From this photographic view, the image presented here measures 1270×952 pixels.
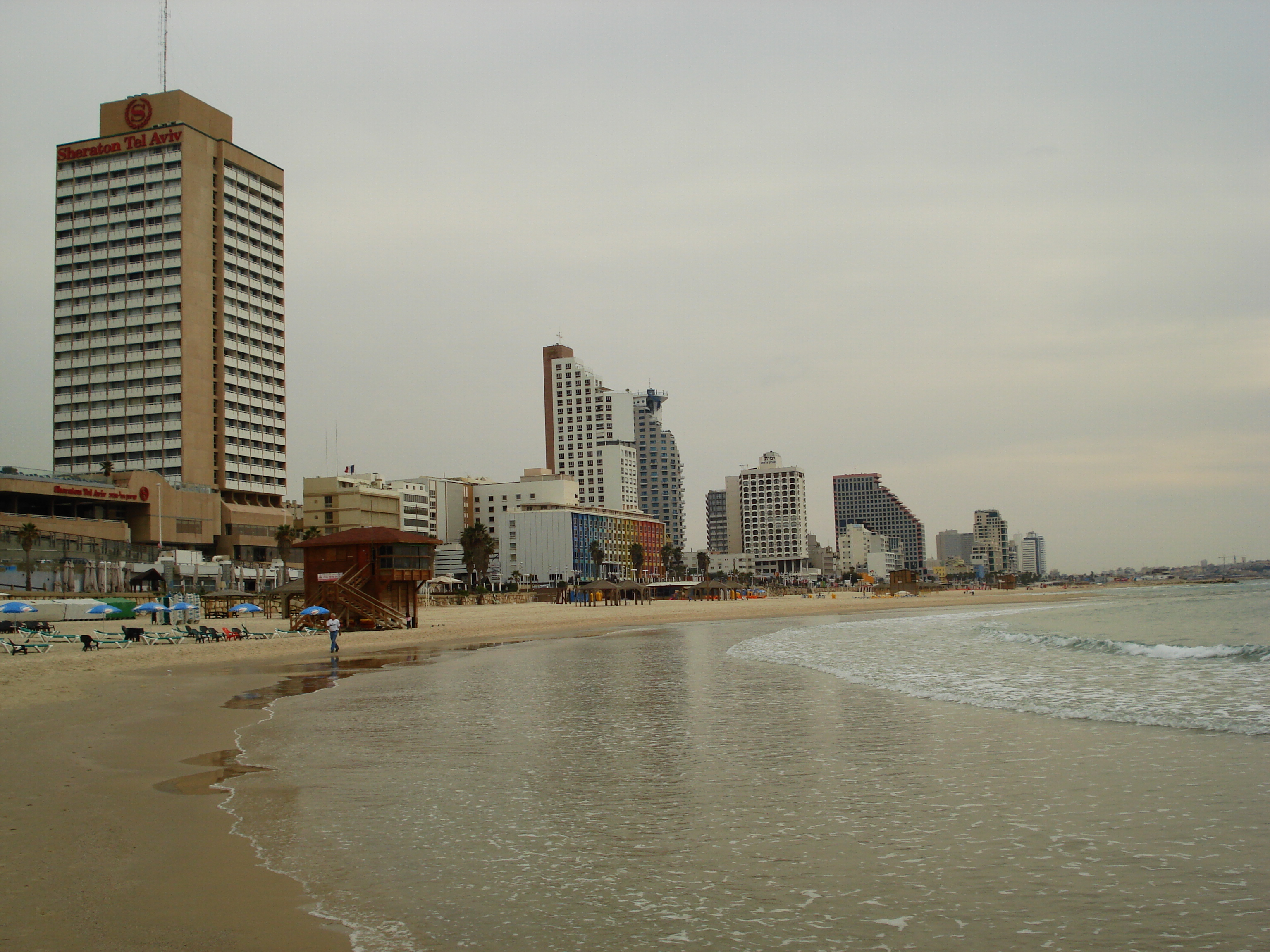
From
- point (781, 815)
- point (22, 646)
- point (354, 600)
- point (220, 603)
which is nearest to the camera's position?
point (781, 815)

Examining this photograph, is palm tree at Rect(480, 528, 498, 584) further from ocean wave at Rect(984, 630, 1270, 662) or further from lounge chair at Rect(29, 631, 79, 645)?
ocean wave at Rect(984, 630, 1270, 662)

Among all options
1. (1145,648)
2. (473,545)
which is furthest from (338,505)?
(1145,648)

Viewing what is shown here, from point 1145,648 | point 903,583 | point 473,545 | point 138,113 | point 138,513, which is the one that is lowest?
point 903,583

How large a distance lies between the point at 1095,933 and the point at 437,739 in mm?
10537

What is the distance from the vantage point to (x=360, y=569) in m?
45.0

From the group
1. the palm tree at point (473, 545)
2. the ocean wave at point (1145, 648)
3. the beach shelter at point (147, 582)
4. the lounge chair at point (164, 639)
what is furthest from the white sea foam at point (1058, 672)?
the palm tree at point (473, 545)

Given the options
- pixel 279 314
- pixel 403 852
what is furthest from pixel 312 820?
pixel 279 314

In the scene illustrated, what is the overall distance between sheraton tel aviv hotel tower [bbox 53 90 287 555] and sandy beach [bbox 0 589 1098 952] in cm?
8936

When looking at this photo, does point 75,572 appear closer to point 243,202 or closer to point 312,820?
point 243,202

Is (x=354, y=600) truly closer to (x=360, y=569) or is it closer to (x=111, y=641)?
(x=360, y=569)

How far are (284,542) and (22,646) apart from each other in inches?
2705

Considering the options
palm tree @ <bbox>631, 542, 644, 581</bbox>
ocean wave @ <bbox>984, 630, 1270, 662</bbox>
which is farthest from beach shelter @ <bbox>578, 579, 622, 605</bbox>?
ocean wave @ <bbox>984, 630, 1270, 662</bbox>

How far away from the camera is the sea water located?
6.64 metres

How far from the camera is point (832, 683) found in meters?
21.9
